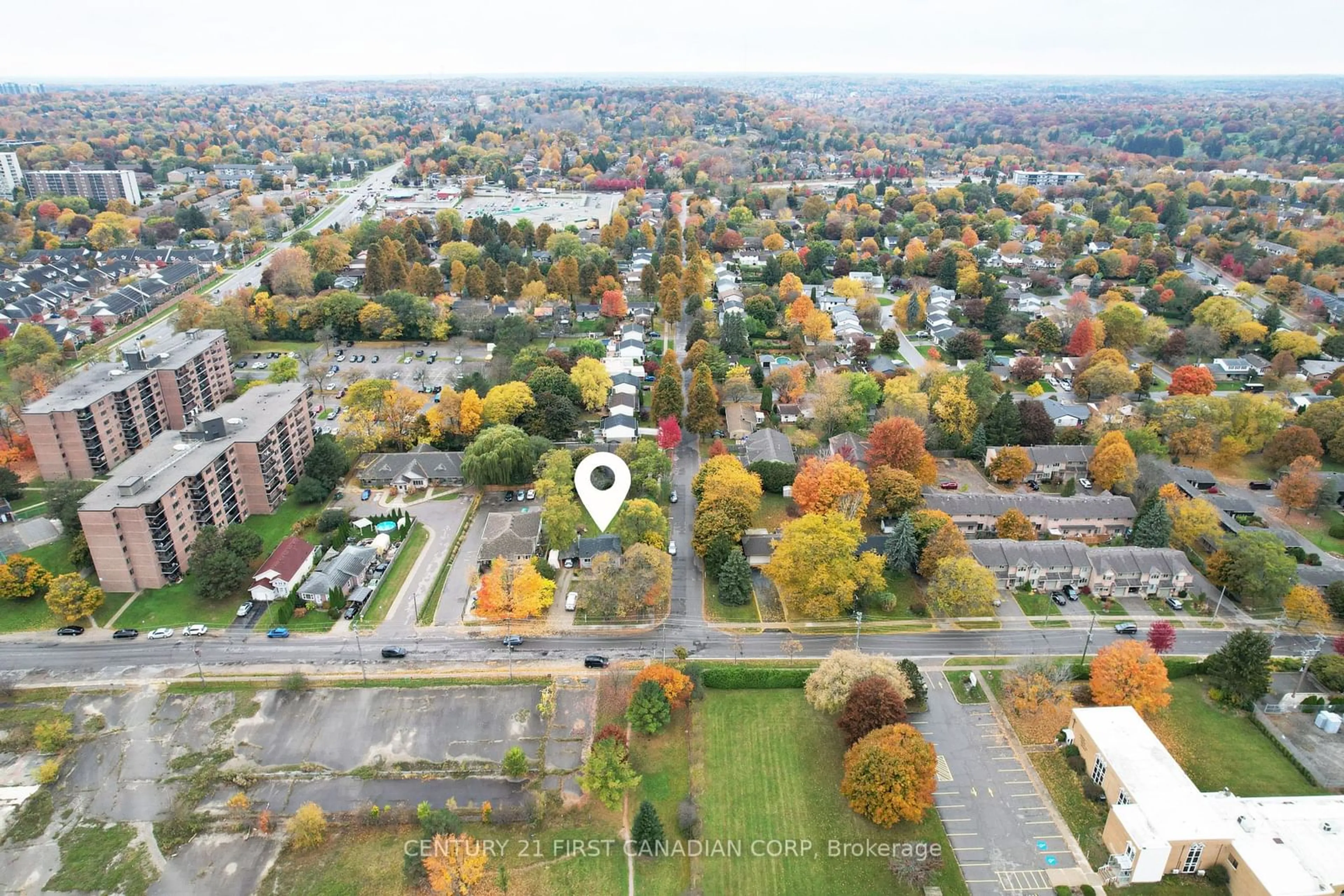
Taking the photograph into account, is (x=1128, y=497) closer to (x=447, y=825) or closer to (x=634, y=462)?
(x=634, y=462)

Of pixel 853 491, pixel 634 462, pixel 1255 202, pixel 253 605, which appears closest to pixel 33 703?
pixel 253 605

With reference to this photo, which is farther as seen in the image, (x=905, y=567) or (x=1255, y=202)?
(x=1255, y=202)

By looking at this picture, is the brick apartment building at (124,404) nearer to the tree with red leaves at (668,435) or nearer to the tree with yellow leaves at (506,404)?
the tree with yellow leaves at (506,404)

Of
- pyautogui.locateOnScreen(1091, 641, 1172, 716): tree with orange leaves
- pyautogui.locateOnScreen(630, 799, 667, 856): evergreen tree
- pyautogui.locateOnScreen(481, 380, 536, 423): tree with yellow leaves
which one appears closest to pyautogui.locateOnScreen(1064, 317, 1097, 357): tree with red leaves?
pyautogui.locateOnScreen(1091, 641, 1172, 716): tree with orange leaves

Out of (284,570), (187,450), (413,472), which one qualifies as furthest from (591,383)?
(187,450)

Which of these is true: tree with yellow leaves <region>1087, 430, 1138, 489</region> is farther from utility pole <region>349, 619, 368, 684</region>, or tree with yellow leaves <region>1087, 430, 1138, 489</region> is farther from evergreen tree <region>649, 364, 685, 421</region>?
utility pole <region>349, 619, 368, 684</region>

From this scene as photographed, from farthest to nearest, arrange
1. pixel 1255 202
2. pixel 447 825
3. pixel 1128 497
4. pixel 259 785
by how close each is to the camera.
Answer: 1. pixel 1255 202
2. pixel 1128 497
3. pixel 259 785
4. pixel 447 825

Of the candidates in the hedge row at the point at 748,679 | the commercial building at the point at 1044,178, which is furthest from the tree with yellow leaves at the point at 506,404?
the commercial building at the point at 1044,178
